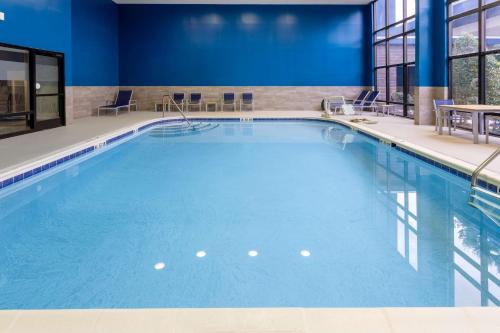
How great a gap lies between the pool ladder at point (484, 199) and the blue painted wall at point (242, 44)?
10.8 m

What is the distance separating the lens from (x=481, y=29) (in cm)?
761

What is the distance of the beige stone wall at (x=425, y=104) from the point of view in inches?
360

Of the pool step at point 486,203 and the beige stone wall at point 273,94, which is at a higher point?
the beige stone wall at point 273,94

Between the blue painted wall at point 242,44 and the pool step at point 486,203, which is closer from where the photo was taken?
the pool step at point 486,203

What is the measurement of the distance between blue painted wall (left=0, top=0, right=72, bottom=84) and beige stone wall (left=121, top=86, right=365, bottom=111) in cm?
489

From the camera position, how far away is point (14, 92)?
7512 mm

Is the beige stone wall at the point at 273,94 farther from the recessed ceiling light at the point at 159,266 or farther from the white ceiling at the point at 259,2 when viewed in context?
the recessed ceiling light at the point at 159,266

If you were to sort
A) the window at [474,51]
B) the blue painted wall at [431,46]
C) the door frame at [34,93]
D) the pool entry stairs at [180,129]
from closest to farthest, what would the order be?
the window at [474,51], the door frame at [34,93], the blue painted wall at [431,46], the pool entry stairs at [180,129]

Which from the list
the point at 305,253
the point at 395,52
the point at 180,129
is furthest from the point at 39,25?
the point at 395,52

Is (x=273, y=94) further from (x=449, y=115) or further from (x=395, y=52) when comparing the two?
(x=449, y=115)

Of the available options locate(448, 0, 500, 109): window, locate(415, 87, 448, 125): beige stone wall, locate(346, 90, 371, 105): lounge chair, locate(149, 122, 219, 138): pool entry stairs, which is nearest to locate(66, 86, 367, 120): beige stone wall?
locate(346, 90, 371, 105): lounge chair

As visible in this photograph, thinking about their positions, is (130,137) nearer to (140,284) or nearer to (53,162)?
(53,162)

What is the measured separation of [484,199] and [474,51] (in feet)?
16.5

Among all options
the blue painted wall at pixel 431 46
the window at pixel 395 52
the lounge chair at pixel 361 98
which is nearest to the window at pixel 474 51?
the blue painted wall at pixel 431 46
